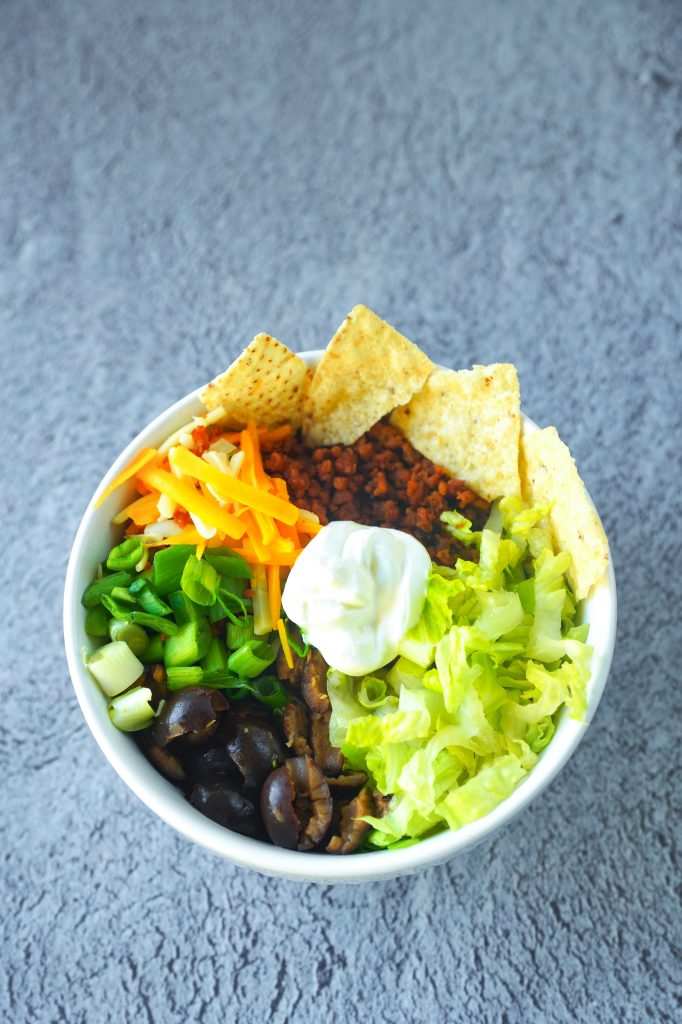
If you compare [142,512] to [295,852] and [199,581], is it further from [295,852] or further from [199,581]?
[295,852]

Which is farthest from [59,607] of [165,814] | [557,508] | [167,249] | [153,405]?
[557,508]

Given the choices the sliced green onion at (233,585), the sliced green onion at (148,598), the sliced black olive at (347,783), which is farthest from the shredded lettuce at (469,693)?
the sliced green onion at (148,598)

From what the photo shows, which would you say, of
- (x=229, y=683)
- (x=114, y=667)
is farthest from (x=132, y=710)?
(x=229, y=683)

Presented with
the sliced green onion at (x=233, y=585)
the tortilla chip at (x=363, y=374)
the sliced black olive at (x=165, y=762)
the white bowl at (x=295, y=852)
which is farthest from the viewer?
the tortilla chip at (x=363, y=374)

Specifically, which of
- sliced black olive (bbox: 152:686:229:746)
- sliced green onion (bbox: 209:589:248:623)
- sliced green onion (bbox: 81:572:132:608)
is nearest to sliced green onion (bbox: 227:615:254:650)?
sliced green onion (bbox: 209:589:248:623)

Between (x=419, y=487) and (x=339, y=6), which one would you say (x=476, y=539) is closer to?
(x=419, y=487)

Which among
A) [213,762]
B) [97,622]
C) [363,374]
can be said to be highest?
[363,374]

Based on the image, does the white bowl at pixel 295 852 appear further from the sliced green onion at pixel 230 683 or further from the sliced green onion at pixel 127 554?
the sliced green onion at pixel 230 683

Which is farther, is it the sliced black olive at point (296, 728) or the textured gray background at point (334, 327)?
the textured gray background at point (334, 327)
